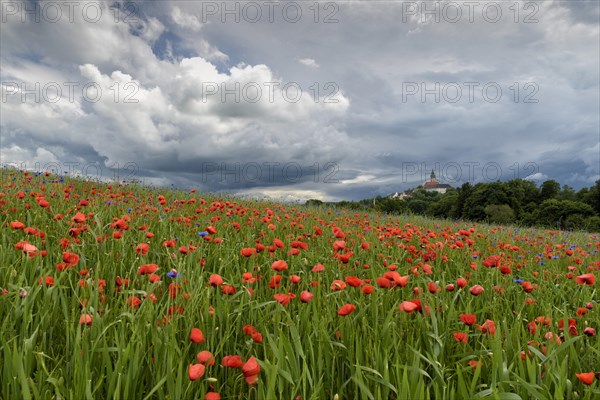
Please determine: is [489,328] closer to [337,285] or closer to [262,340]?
[337,285]

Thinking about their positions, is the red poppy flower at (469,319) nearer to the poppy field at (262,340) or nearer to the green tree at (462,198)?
the poppy field at (262,340)

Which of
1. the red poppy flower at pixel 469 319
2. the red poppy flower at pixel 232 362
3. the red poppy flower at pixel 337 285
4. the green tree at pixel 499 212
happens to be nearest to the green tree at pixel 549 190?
the green tree at pixel 499 212

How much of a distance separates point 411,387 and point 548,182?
80432 millimetres

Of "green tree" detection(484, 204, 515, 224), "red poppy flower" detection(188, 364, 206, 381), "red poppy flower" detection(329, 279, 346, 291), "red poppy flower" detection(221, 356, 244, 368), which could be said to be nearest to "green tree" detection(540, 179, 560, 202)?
"green tree" detection(484, 204, 515, 224)

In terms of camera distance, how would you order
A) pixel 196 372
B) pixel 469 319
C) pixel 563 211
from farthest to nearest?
pixel 563 211
pixel 469 319
pixel 196 372

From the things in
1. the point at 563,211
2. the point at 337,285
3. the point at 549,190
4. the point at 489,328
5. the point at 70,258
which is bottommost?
the point at 489,328

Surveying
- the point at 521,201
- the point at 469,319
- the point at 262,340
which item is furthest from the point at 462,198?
the point at 262,340

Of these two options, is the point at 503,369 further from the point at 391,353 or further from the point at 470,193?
the point at 470,193

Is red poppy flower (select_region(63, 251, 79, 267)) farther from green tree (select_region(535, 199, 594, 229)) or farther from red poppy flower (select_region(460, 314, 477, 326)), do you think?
green tree (select_region(535, 199, 594, 229))

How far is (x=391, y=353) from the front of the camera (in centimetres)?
209

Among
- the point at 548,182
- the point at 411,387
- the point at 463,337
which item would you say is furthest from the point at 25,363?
the point at 548,182

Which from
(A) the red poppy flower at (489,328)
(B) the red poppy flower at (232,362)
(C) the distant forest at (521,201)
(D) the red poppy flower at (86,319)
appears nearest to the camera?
(B) the red poppy flower at (232,362)

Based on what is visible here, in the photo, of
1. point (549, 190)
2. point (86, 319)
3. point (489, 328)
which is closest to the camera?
point (86, 319)

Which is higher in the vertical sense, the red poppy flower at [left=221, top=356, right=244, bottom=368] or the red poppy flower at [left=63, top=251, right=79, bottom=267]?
the red poppy flower at [left=63, top=251, right=79, bottom=267]
